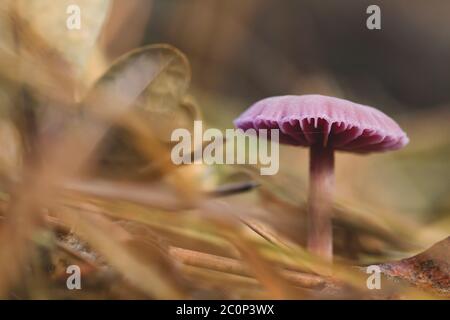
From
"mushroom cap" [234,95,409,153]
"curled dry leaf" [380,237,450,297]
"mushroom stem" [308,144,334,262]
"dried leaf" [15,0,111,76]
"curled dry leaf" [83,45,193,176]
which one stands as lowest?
"curled dry leaf" [380,237,450,297]

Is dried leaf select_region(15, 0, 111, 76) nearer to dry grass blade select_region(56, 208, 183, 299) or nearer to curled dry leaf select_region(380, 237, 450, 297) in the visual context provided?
dry grass blade select_region(56, 208, 183, 299)

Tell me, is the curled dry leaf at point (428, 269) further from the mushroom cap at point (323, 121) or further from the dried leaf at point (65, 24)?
the dried leaf at point (65, 24)

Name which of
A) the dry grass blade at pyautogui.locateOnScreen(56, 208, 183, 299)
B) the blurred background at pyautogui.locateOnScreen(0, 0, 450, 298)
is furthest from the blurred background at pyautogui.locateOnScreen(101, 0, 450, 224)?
the dry grass blade at pyautogui.locateOnScreen(56, 208, 183, 299)

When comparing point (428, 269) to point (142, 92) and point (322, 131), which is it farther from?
point (142, 92)

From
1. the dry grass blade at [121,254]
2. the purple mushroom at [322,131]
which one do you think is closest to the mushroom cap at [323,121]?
the purple mushroom at [322,131]

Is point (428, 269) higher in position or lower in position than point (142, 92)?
lower

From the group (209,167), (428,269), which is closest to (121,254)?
(209,167)

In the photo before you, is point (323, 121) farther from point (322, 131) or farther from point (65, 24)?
point (65, 24)
